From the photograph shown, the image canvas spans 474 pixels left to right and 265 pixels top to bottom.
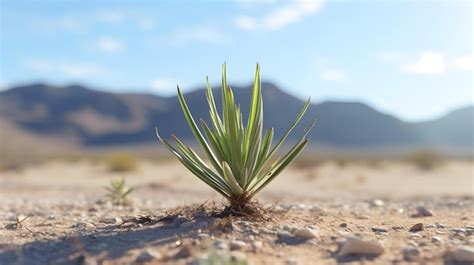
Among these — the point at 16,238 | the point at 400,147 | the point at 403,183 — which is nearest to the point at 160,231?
the point at 16,238

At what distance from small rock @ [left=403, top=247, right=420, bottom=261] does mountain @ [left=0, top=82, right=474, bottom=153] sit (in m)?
61.0

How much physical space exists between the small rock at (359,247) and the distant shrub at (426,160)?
24.8 m

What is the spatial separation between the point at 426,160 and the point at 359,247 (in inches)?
1093

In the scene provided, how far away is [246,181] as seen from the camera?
5.11m

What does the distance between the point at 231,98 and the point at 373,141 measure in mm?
79061

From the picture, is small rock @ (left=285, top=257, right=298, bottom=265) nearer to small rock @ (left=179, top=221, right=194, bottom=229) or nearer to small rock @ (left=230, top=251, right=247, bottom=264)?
small rock @ (left=230, top=251, right=247, bottom=264)

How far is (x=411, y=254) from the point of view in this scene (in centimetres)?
407

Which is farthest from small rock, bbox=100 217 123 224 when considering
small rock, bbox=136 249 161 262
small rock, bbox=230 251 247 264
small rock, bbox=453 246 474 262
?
small rock, bbox=453 246 474 262

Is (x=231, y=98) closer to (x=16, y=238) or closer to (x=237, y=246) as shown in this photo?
(x=237, y=246)

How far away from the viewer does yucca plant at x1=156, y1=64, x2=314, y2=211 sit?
5.08 metres

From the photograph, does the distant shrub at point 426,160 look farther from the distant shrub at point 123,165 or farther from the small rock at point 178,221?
the small rock at point 178,221

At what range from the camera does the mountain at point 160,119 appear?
268 ft

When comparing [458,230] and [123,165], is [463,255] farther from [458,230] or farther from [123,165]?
[123,165]

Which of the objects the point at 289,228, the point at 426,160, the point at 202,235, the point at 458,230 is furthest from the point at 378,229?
the point at 426,160
